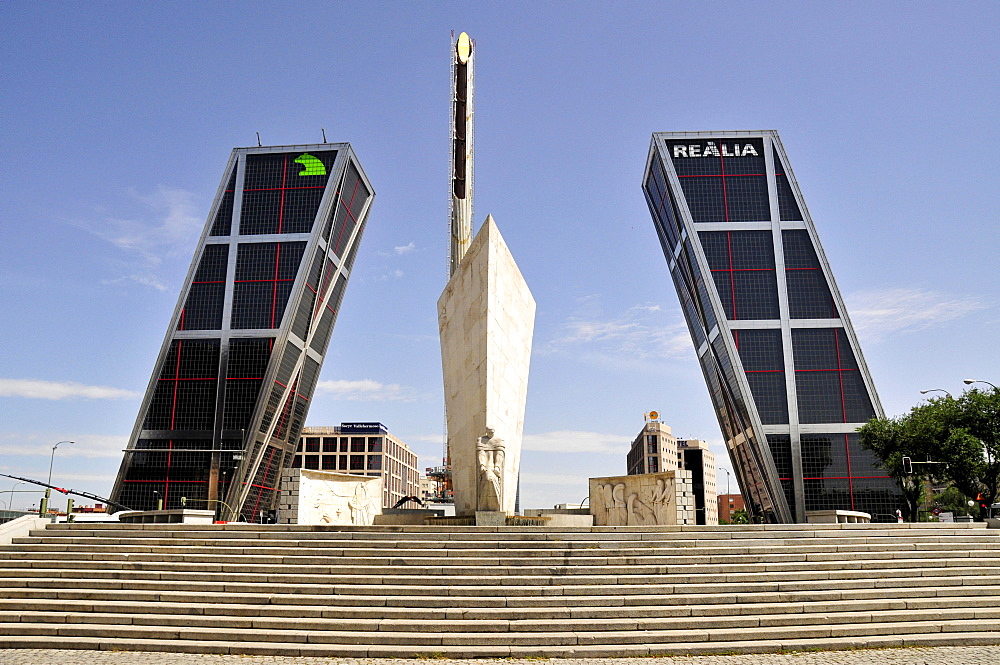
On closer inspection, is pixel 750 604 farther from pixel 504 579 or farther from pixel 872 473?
pixel 872 473

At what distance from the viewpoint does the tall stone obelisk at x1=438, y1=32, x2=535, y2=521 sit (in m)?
19.3

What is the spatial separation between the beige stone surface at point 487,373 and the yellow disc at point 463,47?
21.6 m

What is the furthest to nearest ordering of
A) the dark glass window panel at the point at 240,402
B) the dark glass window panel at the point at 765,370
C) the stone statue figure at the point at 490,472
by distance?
the dark glass window panel at the point at 240,402, the dark glass window panel at the point at 765,370, the stone statue figure at the point at 490,472

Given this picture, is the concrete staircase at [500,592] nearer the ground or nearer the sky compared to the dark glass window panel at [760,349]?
nearer the ground

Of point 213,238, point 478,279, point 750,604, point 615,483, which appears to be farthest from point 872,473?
point 213,238

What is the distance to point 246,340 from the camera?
53.0 m

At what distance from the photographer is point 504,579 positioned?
12.6 metres

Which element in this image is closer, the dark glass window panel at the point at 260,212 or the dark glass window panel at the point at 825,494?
the dark glass window panel at the point at 825,494

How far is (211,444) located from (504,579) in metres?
43.2

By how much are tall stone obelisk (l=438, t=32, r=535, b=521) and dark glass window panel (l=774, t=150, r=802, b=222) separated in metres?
33.6

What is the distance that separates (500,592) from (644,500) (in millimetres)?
11582

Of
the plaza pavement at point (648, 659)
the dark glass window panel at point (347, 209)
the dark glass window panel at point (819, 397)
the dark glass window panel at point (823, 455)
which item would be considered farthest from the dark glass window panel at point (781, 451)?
the plaza pavement at point (648, 659)

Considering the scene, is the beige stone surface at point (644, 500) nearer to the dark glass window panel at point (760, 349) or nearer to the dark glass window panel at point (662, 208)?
the dark glass window panel at point (760, 349)

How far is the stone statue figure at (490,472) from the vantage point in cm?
1848
